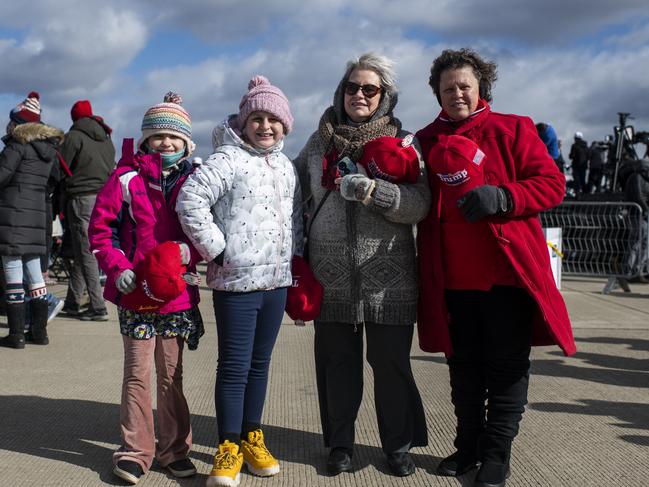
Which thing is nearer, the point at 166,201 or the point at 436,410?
the point at 166,201

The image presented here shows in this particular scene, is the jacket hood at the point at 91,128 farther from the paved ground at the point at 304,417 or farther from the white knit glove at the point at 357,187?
the white knit glove at the point at 357,187

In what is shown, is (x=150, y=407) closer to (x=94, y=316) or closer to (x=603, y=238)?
(x=94, y=316)

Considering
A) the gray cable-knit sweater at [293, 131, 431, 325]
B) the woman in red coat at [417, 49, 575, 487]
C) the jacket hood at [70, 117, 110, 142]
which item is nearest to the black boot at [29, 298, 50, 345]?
the jacket hood at [70, 117, 110, 142]

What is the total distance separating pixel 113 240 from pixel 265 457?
1194mm

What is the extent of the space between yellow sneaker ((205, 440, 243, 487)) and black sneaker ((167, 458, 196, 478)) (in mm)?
176

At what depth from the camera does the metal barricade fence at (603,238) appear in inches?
426

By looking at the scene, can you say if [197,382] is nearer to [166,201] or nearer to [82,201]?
[166,201]

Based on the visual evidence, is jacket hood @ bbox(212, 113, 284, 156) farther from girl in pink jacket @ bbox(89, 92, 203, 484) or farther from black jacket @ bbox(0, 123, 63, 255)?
black jacket @ bbox(0, 123, 63, 255)

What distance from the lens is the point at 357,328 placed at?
3.74 m

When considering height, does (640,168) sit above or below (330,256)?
above

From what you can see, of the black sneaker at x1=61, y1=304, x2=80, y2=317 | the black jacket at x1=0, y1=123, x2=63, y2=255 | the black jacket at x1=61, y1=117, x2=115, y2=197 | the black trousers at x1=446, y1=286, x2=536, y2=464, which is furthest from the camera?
the black sneaker at x1=61, y1=304, x2=80, y2=317

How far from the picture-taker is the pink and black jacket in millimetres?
3471

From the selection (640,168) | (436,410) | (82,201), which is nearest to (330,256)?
(436,410)

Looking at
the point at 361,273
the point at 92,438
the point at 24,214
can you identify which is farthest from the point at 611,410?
the point at 24,214
